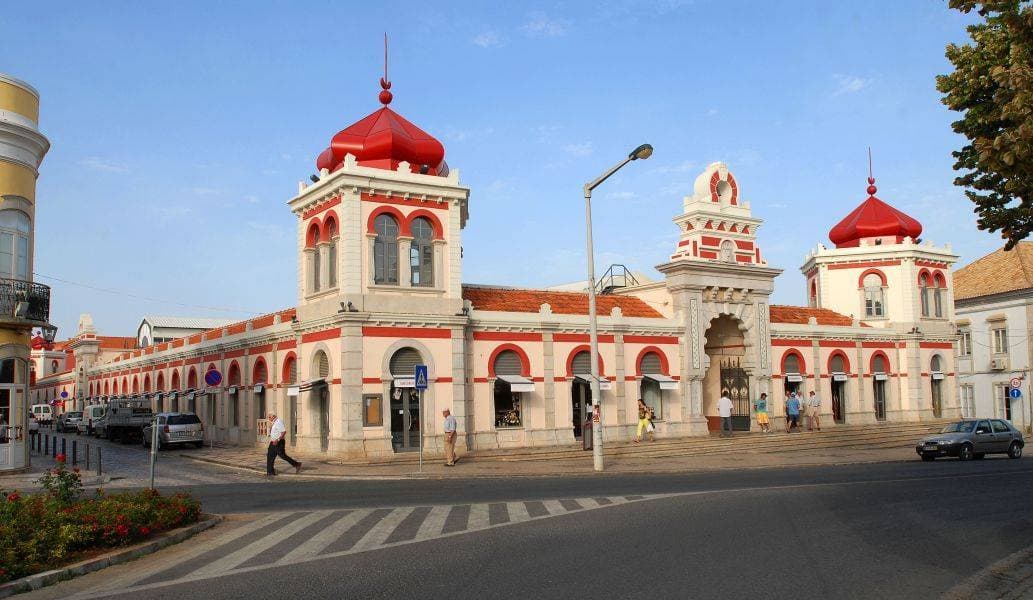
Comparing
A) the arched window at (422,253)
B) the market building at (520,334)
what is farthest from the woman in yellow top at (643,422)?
the arched window at (422,253)

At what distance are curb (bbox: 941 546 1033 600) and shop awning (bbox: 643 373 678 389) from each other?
22748 millimetres

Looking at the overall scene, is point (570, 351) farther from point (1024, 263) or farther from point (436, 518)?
point (1024, 263)

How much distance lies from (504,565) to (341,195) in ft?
62.8

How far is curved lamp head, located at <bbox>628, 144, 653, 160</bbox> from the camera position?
2312cm

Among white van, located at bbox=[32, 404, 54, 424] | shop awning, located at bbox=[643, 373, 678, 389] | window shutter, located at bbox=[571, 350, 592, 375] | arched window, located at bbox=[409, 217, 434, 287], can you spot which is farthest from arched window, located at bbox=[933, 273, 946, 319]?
white van, located at bbox=[32, 404, 54, 424]

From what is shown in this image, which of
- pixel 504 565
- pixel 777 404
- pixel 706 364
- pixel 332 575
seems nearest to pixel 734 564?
pixel 504 565

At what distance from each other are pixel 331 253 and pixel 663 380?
1374cm

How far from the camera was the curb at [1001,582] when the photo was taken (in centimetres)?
902

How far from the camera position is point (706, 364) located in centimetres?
3522

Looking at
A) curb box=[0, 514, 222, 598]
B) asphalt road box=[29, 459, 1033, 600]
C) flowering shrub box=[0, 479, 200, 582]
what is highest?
flowering shrub box=[0, 479, 200, 582]

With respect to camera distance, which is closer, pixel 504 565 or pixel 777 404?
pixel 504 565

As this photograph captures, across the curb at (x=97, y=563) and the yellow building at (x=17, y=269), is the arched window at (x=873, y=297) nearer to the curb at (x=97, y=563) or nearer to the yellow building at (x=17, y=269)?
the yellow building at (x=17, y=269)

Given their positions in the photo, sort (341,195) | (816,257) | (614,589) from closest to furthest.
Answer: (614,589) → (341,195) → (816,257)

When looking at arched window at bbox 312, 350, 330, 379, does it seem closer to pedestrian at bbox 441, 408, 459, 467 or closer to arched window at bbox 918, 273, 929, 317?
pedestrian at bbox 441, 408, 459, 467
